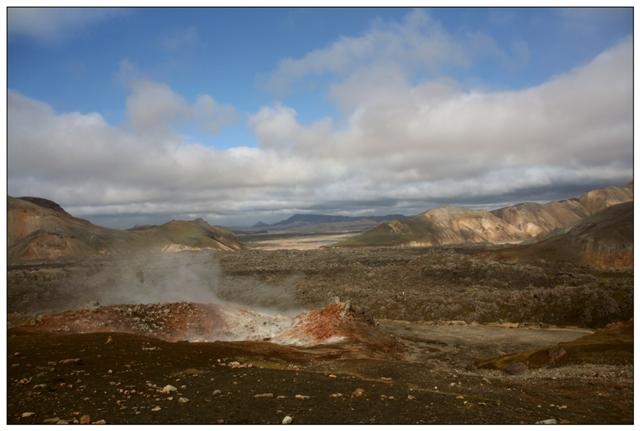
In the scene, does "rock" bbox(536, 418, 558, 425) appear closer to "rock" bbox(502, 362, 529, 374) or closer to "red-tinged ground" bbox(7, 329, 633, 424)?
"red-tinged ground" bbox(7, 329, 633, 424)

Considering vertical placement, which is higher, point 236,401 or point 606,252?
point 236,401

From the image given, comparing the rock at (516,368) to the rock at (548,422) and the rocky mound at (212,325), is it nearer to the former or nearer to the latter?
the rocky mound at (212,325)

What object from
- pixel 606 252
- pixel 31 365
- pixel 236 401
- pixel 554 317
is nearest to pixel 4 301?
pixel 236 401

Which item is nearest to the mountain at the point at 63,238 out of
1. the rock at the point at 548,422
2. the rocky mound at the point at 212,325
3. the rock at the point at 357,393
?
the rocky mound at the point at 212,325

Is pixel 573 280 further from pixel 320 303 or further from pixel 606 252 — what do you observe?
pixel 606 252

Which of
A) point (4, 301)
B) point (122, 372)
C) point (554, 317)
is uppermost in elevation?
point (4, 301)

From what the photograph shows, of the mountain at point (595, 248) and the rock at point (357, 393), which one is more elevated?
the rock at point (357, 393)

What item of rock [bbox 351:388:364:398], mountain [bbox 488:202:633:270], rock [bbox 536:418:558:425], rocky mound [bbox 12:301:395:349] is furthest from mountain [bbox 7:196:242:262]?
rock [bbox 536:418:558:425]
